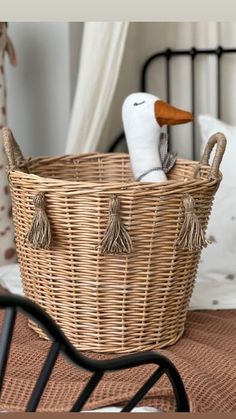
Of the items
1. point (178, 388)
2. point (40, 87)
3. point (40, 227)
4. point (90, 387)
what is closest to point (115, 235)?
point (40, 227)

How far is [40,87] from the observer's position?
8.59 feet

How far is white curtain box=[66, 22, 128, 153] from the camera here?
2379 mm

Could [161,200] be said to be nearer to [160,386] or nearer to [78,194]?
[78,194]

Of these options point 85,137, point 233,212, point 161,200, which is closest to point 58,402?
point 161,200

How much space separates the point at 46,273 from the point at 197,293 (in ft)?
1.75

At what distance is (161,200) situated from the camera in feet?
4.90

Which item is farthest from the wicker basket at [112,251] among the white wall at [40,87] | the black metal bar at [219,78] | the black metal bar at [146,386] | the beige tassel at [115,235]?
the black metal bar at [219,78]

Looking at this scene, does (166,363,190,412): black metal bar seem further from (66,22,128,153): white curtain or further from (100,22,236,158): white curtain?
(100,22,236,158): white curtain

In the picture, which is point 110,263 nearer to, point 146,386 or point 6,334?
point 146,386

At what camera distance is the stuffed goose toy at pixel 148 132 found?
177 cm

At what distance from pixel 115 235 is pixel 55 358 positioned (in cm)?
57

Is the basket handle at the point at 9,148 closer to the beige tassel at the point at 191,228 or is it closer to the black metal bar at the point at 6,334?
the beige tassel at the point at 191,228

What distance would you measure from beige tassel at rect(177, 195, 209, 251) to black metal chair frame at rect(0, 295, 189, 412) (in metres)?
0.40

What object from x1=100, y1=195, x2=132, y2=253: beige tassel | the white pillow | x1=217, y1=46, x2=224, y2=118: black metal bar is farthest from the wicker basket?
x1=217, y1=46, x2=224, y2=118: black metal bar
